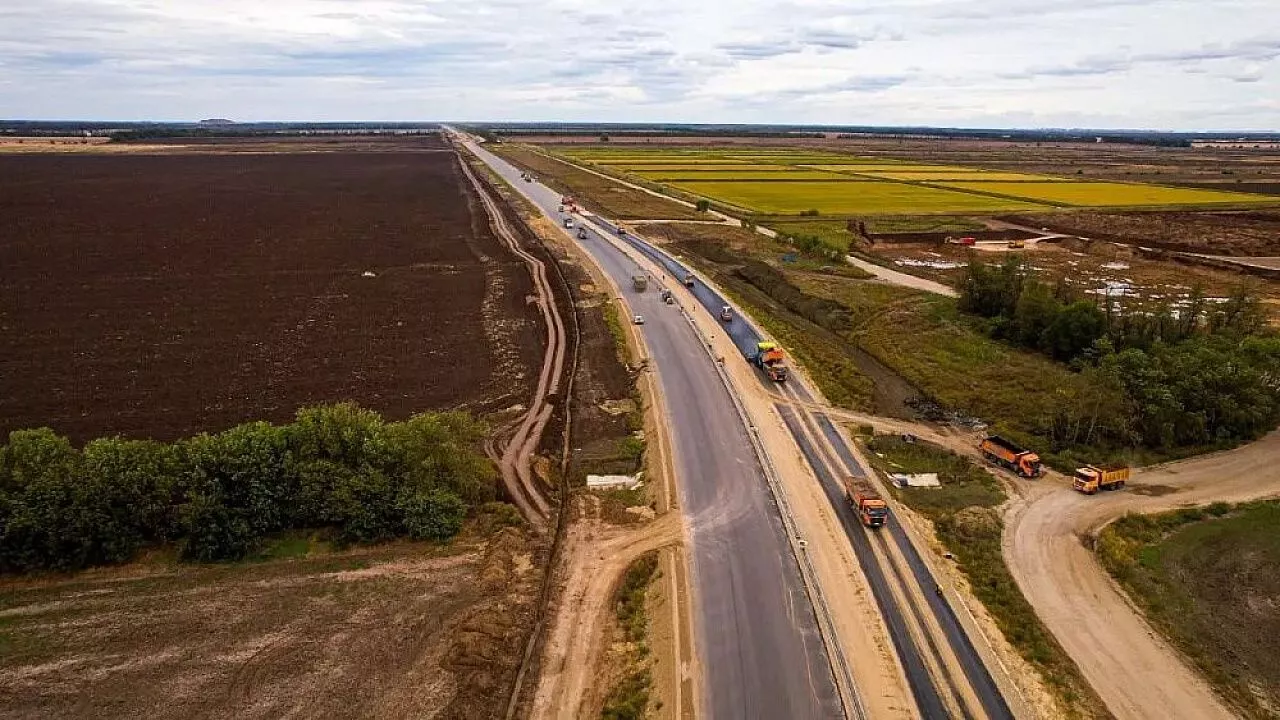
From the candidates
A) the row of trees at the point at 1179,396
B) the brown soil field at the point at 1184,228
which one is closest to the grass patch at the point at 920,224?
the brown soil field at the point at 1184,228

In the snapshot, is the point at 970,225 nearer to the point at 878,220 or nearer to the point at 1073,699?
the point at 878,220

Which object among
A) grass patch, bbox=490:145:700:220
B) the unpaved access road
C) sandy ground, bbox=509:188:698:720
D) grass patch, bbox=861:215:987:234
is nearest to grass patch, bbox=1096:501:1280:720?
the unpaved access road

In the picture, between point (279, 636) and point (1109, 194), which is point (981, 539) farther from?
point (1109, 194)

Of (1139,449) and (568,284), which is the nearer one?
(1139,449)

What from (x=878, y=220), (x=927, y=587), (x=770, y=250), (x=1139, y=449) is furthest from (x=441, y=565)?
(x=878, y=220)

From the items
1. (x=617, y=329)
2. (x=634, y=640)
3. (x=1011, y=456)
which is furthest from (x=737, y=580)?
(x=617, y=329)
